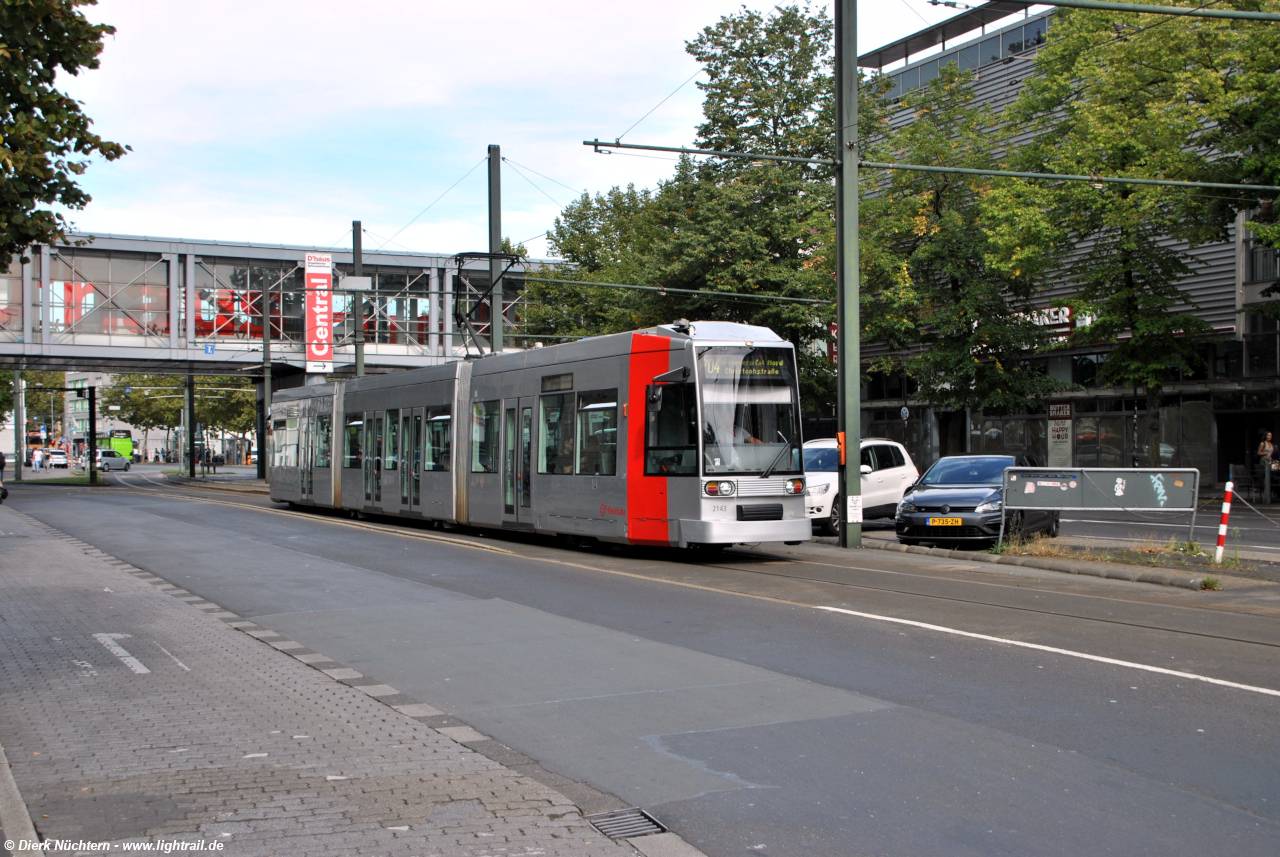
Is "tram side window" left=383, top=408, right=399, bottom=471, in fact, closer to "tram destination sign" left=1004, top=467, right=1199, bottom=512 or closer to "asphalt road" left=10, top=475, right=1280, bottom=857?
"asphalt road" left=10, top=475, right=1280, bottom=857

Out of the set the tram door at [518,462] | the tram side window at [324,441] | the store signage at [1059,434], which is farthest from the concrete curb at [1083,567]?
the store signage at [1059,434]

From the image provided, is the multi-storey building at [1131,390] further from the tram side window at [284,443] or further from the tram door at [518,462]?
the tram side window at [284,443]

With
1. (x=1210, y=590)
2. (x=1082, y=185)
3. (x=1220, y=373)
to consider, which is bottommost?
(x=1210, y=590)

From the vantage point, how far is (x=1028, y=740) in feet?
20.3

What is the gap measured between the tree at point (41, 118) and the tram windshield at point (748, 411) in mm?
8033

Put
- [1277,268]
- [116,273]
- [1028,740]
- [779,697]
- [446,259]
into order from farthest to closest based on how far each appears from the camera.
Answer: [446,259] < [116,273] < [1277,268] < [779,697] < [1028,740]

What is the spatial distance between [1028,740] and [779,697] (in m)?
1.65

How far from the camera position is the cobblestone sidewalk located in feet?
15.5

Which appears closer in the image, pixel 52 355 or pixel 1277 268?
pixel 1277 268

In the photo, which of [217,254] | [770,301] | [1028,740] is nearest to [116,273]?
[217,254]

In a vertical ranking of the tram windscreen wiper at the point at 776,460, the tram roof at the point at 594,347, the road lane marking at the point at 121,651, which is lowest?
the road lane marking at the point at 121,651

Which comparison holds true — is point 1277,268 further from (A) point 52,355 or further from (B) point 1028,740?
(A) point 52,355

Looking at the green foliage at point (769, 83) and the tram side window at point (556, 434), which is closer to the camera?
the tram side window at point (556, 434)

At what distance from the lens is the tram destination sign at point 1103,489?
15.5 m
